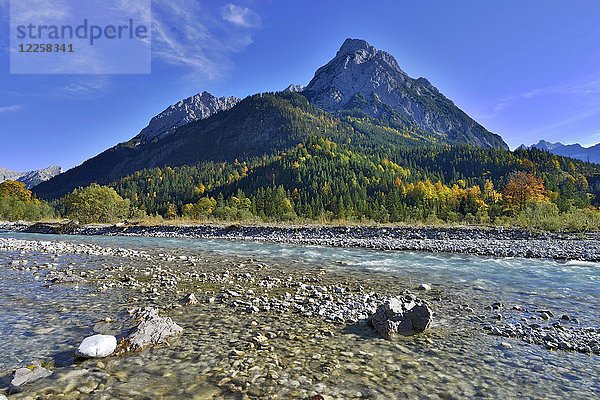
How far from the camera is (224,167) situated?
17988 centimetres

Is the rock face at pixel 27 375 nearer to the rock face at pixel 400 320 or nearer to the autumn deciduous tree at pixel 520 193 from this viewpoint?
the rock face at pixel 400 320

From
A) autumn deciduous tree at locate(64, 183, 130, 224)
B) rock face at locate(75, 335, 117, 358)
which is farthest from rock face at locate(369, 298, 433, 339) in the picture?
autumn deciduous tree at locate(64, 183, 130, 224)

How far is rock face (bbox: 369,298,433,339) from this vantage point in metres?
7.68

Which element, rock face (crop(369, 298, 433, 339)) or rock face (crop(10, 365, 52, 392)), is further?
rock face (crop(369, 298, 433, 339))

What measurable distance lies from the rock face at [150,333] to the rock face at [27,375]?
50.0 inches

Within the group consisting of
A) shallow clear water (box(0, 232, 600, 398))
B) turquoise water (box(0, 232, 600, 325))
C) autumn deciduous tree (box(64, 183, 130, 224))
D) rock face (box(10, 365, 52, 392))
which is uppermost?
autumn deciduous tree (box(64, 183, 130, 224))

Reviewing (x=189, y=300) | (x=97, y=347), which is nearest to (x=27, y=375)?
(x=97, y=347)

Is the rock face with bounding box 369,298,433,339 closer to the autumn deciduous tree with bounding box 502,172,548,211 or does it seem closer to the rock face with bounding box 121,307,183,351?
the rock face with bounding box 121,307,183,351

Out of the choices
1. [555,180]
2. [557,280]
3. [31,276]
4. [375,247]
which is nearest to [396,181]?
[555,180]

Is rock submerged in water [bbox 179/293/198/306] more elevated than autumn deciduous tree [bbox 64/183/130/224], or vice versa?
autumn deciduous tree [bbox 64/183/130/224]

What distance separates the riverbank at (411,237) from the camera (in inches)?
936

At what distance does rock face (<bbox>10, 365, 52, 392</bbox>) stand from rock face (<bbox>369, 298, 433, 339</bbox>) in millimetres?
6578

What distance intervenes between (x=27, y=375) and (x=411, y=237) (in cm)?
3401

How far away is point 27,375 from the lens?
5219mm
